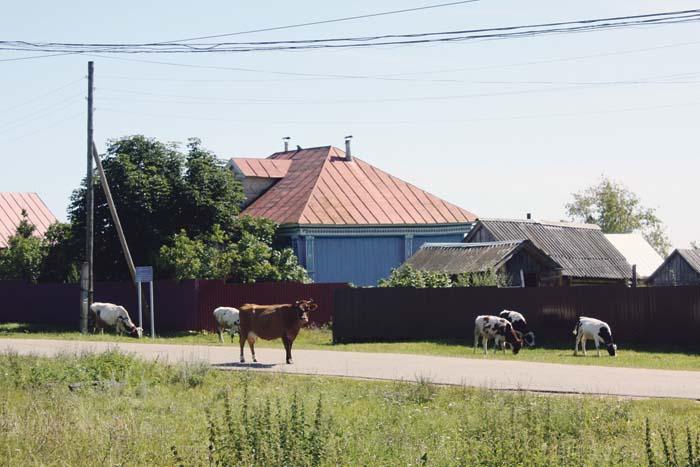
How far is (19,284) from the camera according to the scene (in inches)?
2047

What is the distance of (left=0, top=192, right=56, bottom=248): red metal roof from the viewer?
225 feet

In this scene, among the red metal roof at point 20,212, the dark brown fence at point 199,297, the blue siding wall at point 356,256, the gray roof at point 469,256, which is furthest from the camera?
the red metal roof at point 20,212

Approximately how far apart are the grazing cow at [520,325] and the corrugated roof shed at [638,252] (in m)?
32.3

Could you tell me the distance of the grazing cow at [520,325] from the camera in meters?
32.1

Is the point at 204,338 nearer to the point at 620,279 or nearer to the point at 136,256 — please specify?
the point at 136,256

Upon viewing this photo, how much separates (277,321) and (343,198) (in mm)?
29905

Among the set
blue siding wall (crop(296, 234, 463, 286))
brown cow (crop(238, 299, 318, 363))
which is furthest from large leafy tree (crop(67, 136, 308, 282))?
brown cow (crop(238, 299, 318, 363))

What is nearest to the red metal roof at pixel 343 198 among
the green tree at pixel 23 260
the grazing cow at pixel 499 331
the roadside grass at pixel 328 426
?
the green tree at pixel 23 260

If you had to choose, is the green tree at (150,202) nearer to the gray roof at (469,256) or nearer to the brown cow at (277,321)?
the gray roof at (469,256)

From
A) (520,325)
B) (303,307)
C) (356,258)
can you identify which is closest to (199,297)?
(356,258)

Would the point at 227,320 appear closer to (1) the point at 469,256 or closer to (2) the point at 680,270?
(1) the point at 469,256

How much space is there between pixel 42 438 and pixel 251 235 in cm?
3328

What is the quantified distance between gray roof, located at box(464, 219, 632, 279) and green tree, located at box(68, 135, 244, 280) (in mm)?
13364

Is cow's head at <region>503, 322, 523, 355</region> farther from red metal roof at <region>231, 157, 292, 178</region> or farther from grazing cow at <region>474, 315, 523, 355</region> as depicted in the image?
red metal roof at <region>231, 157, 292, 178</region>
